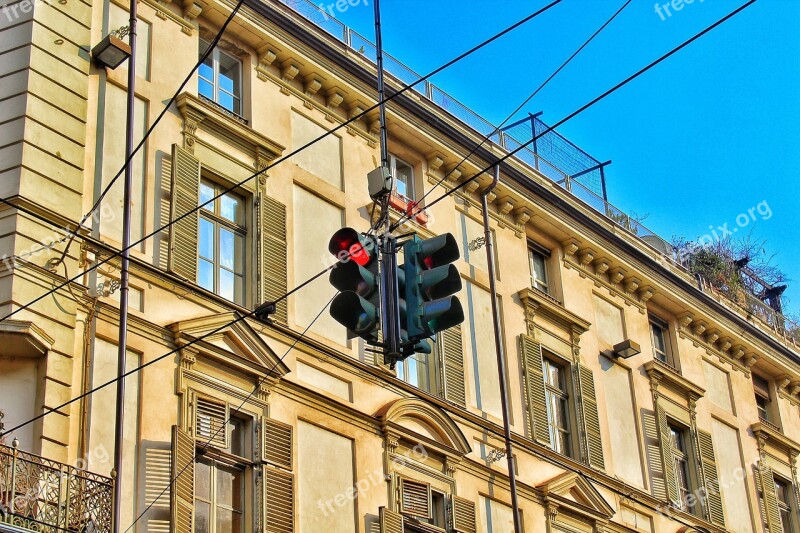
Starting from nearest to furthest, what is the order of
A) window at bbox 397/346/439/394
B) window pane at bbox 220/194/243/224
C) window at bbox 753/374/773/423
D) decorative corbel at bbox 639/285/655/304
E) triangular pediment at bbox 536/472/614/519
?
window pane at bbox 220/194/243/224, window at bbox 397/346/439/394, triangular pediment at bbox 536/472/614/519, decorative corbel at bbox 639/285/655/304, window at bbox 753/374/773/423

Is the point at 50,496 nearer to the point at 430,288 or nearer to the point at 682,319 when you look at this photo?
the point at 430,288

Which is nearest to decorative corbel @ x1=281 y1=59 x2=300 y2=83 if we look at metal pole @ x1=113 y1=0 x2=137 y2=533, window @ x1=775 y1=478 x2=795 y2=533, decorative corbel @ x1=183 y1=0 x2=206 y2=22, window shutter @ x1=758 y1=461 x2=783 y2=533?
decorative corbel @ x1=183 y1=0 x2=206 y2=22

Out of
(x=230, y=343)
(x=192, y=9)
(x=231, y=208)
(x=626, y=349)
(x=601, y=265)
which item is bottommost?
(x=230, y=343)

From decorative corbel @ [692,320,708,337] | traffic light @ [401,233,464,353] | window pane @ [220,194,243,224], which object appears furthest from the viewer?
decorative corbel @ [692,320,708,337]

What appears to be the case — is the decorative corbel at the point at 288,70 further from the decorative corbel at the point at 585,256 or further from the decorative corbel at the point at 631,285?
the decorative corbel at the point at 631,285

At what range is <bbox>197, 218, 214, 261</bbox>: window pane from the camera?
67.2 feet

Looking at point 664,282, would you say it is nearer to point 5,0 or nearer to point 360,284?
point 5,0

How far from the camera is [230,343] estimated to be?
19734 millimetres

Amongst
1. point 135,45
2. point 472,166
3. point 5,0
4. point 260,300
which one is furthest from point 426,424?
point 5,0

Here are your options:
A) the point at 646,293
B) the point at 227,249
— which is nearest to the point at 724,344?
the point at 646,293

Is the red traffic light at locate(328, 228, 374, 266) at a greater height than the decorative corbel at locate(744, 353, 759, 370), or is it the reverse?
the decorative corbel at locate(744, 353, 759, 370)

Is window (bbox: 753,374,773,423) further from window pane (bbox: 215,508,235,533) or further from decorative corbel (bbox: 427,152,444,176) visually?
window pane (bbox: 215,508,235,533)

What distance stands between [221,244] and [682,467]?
11.4m

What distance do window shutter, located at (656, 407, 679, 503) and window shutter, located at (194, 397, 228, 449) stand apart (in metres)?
10.7
